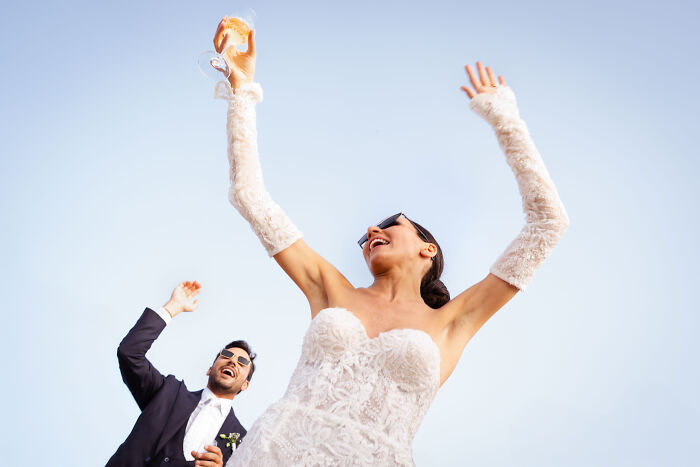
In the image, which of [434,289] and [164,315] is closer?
[434,289]

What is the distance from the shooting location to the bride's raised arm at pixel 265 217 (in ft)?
9.38

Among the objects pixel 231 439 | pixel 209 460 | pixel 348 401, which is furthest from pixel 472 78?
pixel 231 439

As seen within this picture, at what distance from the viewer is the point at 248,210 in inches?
112

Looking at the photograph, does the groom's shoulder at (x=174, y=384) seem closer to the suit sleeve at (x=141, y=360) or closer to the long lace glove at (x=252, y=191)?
the suit sleeve at (x=141, y=360)

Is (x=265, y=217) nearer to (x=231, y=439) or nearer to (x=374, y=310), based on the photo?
(x=374, y=310)

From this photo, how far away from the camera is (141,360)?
187 inches

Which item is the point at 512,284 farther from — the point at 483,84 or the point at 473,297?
the point at 483,84

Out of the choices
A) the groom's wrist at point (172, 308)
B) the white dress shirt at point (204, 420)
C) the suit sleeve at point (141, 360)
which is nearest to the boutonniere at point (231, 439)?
the white dress shirt at point (204, 420)

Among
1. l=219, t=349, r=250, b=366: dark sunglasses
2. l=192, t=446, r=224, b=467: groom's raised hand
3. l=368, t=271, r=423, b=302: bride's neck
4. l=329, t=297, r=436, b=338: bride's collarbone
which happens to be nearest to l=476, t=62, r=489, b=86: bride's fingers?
l=368, t=271, r=423, b=302: bride's neck

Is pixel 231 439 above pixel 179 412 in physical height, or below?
below

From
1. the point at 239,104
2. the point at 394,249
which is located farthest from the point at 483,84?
the point at 239,104

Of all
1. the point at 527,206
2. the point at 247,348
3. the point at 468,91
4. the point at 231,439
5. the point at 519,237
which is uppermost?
the point at 468,91

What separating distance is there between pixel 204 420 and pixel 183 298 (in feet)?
3.74

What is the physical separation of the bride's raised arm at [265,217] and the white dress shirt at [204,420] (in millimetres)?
2215
